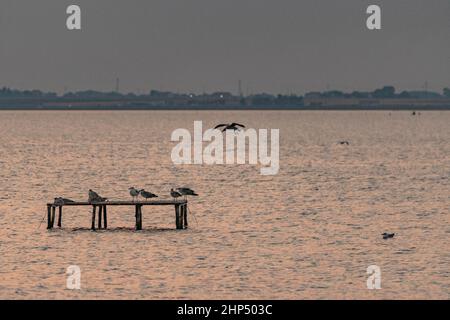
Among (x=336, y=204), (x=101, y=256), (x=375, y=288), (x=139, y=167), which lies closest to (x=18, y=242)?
(x=101, y=256)

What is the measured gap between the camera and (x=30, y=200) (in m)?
74.2

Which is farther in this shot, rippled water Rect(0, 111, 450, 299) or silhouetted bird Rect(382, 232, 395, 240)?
silhouetted bird Rect(382, 232, 395, 240)

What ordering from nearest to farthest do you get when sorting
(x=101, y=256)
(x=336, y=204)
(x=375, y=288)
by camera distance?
(x=375, y=288), (x=101, y=256), (x=336, y=204)

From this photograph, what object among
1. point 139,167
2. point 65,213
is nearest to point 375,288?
point 65,213

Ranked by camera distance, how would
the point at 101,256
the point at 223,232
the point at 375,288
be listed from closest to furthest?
the point at 375,288 < the point at 101,256 < the point at 223,232

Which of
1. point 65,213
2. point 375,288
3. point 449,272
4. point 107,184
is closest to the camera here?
point 375,288

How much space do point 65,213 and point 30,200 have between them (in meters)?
10.0

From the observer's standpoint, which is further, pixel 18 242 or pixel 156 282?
pixel 18 242

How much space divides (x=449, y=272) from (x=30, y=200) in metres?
37.3

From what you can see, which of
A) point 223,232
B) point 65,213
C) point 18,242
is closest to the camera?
point 18,242

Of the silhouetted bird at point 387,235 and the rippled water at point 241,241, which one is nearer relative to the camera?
the rippled water at point 241,241
